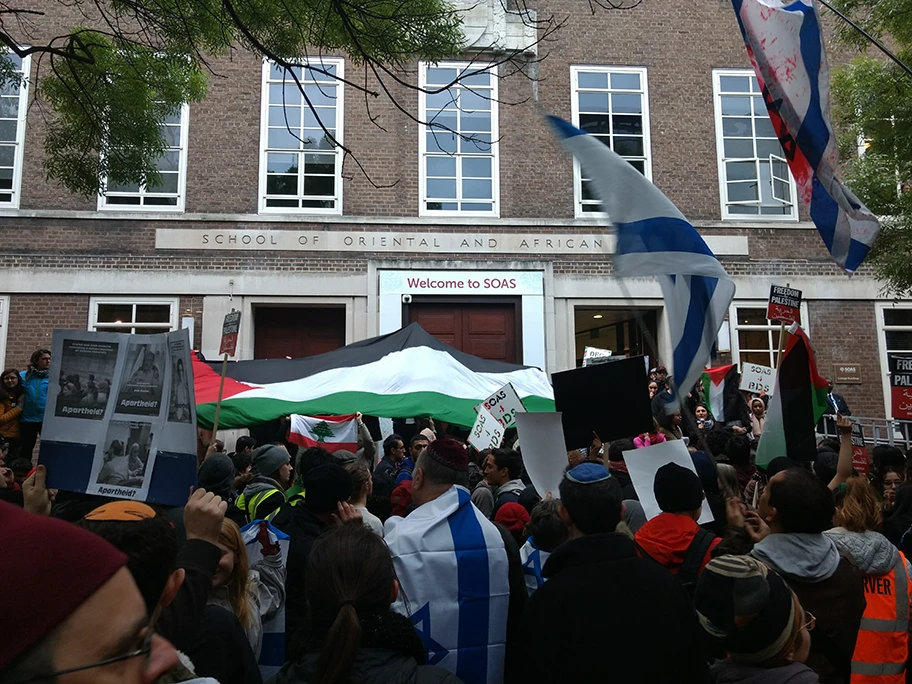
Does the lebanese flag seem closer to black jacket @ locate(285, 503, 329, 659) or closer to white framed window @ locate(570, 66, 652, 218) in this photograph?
black jacket @ locate(285, 503, 329, 659)

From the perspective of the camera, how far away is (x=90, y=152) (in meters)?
8.03

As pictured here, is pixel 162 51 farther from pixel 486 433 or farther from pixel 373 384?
pixel 486 433

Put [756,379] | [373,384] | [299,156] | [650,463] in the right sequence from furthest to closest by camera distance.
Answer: [299,156] < [756,379] < [373,384] < [650,463]

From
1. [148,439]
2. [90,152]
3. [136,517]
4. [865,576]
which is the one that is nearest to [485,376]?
[90,152]

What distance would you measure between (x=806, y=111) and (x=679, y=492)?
3020 millimetres

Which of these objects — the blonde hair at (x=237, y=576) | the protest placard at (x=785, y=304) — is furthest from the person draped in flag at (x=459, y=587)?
the protest placard at (x=785, y=304)

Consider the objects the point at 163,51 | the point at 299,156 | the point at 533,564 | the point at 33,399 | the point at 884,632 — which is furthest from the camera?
the point at 299,156

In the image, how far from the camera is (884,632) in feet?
10.1

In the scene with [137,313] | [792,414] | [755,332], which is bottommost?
[792,414]

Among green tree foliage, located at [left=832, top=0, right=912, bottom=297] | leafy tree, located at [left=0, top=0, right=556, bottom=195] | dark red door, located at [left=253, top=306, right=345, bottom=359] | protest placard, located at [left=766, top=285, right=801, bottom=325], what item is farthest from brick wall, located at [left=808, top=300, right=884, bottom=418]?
leafy tree, located at [left=0, top=0, right=556, bottom=195]

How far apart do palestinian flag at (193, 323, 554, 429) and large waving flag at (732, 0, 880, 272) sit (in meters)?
4.48

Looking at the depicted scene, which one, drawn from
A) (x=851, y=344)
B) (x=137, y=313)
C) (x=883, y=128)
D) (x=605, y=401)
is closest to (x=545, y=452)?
(x=605, y=401)

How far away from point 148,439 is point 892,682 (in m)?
3.66

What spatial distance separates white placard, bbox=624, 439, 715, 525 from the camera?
4.14 meters
